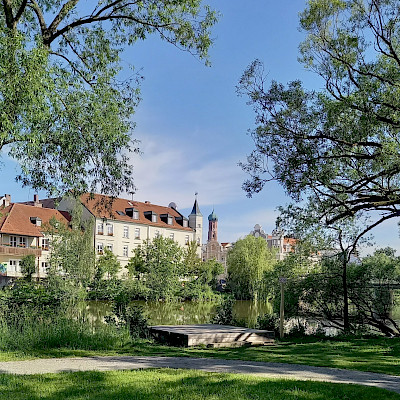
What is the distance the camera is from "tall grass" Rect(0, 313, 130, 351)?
10055mm

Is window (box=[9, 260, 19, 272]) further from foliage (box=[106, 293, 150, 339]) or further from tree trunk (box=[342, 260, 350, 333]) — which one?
tree trunk (box=[342, 260, 350, 333])

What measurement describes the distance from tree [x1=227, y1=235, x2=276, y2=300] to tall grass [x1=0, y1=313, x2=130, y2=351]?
29.5 metres

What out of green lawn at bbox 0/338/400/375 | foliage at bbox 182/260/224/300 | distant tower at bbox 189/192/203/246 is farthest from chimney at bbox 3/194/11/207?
green lawn at bbox 0/338/400/375

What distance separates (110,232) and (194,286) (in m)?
14.1

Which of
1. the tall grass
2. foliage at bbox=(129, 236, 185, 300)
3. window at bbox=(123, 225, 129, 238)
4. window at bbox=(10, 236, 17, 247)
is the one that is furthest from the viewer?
window at bbox=(123, 225, 129, 238)

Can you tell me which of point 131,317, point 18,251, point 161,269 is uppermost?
point 18,251

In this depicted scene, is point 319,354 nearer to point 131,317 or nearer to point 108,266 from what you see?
point 131,317

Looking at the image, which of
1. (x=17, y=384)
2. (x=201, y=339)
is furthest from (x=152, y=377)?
(x=201, y=339)

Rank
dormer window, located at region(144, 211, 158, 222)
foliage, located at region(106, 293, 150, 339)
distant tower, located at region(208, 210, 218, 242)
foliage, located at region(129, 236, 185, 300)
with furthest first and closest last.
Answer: distant tower, located at region(208, 210, 218, 242) → dormer window, located at region(144, 211, 158, 222) → foliage, located at region(129, 236, 185, 300) → foliage, located at region(106, 293, 150, 339)

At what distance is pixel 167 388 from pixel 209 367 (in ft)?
7.61

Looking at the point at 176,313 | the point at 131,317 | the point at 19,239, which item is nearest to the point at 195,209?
the point at 19,239

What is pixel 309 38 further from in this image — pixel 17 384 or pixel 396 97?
pixel 17 384

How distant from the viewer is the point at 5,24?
31.6 ft

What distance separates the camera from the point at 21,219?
148 ft
